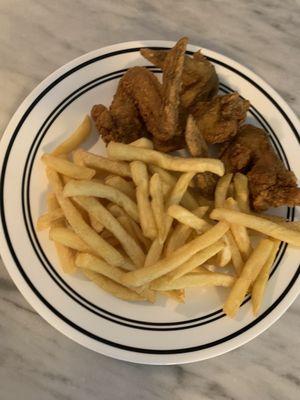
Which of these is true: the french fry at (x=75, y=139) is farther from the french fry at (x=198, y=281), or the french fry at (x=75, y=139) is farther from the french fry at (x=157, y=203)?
the french fry at (x=198, y=281)

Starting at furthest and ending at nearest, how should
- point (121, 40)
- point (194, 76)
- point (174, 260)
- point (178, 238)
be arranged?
point (121, 40), point (194, 76), point (178, 238), point (174, 260)

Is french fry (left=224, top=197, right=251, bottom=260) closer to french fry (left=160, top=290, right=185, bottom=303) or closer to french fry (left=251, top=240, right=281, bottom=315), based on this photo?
french fry (left=251, top=240, right=281, bottom=315)

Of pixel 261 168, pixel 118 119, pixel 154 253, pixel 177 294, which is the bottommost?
pixel 177 294

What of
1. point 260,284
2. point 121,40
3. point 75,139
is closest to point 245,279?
→ point 260,284

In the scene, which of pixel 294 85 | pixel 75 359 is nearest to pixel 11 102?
pixel 75 359

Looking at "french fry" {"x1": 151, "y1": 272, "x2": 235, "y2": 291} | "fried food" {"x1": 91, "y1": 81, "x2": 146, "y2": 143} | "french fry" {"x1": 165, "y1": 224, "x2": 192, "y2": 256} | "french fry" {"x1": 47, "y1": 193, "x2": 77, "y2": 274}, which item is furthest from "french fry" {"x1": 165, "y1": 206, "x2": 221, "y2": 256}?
"fried food" {"x1": 91, "y1": 81, "x2": 146, "y2": 143}

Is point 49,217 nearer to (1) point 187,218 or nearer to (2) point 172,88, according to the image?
(1) point 187,218

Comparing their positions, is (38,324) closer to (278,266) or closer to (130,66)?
(278,266)
